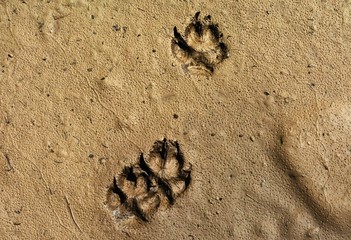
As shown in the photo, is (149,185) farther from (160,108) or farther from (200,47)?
(200,47)

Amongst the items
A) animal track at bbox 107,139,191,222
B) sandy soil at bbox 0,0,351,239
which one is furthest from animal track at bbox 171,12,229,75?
animal track at bbox 107,139,191,222

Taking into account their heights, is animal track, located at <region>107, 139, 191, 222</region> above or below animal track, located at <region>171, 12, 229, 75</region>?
below

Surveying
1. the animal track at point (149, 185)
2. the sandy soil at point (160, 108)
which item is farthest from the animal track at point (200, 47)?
the animal track at point (149, 185)

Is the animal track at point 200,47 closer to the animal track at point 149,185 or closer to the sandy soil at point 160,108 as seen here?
the sandy soil at point 160,108

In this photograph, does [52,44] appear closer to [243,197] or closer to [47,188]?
[47,188]

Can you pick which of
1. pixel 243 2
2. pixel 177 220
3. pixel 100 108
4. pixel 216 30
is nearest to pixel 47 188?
pixel 100 108

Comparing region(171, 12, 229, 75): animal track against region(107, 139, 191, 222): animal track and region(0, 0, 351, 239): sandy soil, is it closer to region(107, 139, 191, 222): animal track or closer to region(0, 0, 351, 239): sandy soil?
region(0, 0, 351, 239): sandy soil
